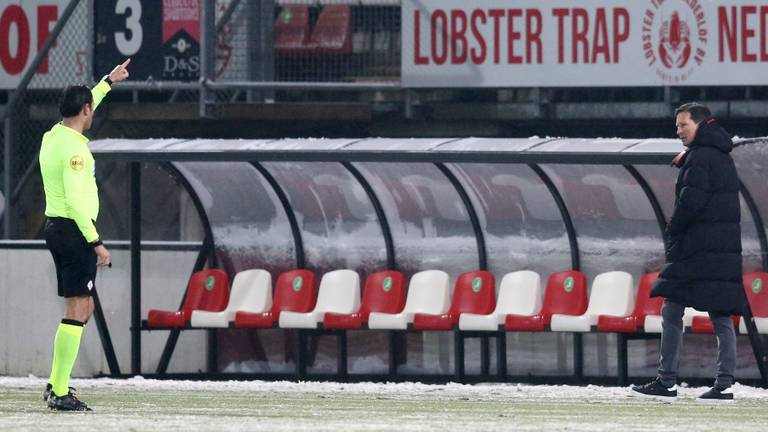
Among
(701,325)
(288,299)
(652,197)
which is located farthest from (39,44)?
(701,325)

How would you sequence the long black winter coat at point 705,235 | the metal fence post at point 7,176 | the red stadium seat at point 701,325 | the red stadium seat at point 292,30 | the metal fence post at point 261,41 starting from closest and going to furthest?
the long black winter coat at point 705,235 < the red stadium seat at point 701,325 < the metal fence post at point 7,176 < the red stadium seat at point 292,30 < the metal fence post at point 261,41

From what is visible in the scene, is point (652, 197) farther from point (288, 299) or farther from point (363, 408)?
point (363, 408)

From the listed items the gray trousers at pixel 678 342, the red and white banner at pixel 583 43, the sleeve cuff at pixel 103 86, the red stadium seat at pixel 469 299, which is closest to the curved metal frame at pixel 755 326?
the gray trousers at pixel 678 342

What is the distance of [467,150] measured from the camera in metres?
13.2

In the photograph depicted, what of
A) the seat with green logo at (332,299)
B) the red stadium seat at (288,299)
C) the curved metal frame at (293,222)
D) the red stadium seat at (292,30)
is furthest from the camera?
the red stadium seat at (292,30)

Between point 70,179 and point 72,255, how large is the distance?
0.41 meters

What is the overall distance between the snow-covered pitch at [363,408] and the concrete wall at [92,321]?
130 centimetres

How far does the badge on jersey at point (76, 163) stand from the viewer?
10062 millimetres

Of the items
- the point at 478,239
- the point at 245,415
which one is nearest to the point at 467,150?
the point at 478,239

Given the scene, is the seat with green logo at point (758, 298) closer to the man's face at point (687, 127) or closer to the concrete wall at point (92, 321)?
the man's face at point (687, 127)

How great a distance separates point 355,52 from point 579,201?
3.22 metres

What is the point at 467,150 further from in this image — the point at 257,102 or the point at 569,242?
the point at 257,102

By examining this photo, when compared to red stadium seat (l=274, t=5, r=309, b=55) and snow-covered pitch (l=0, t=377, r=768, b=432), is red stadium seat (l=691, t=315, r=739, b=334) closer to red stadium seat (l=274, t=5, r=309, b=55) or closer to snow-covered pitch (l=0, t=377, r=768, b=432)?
snow-covered pitch (l=0, t=377, r=768, b=432)

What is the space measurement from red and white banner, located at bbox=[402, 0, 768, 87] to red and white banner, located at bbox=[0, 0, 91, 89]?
319 centimetres
